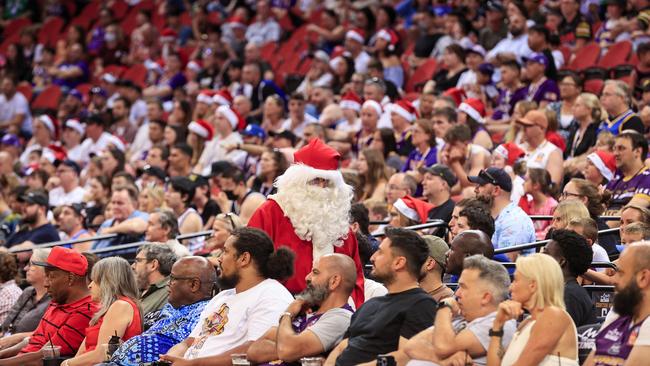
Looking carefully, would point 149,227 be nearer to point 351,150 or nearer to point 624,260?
point 351,150

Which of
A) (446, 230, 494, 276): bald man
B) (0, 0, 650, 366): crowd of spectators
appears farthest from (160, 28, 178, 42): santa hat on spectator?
(446, 230, 494, 276): bald man

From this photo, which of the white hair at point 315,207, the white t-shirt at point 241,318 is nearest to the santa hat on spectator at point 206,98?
the white hair at point 315,207

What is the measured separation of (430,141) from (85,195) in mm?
4390

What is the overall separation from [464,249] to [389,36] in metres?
9.34

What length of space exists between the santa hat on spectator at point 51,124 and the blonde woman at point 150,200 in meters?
5.86

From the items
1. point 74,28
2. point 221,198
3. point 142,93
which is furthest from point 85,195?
point 74,28

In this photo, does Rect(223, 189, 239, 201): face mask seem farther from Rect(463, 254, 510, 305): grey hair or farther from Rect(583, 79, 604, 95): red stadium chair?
Rect(463, 254, 510, 305): grey hair

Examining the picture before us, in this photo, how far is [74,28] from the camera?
Answer: 20.2m

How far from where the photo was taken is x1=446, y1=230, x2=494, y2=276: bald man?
594 centimetres

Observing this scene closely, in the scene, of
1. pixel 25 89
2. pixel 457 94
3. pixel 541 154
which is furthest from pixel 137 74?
pixel 541 154

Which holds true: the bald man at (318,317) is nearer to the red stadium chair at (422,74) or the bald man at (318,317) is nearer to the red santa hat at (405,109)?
the red santa hat at (405,109)

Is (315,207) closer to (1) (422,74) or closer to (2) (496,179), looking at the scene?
(2) (496,179)

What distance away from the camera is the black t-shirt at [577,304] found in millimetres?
5500

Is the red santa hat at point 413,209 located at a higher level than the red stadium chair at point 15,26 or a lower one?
higher
